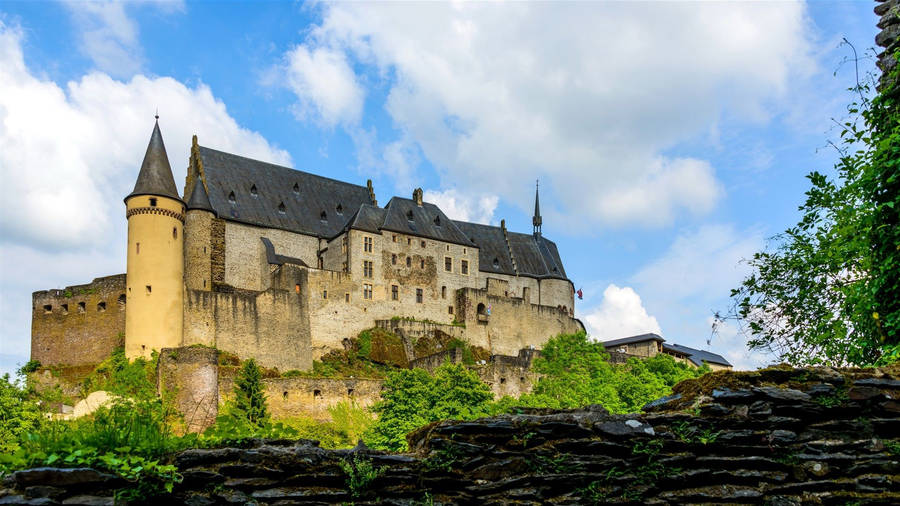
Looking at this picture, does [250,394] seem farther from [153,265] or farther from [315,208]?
[315,208]

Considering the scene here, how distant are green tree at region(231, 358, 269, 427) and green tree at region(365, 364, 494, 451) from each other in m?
6.41

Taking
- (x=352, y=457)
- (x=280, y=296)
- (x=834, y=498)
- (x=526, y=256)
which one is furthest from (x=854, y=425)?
(x=526, y=256)

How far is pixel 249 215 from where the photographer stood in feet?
204

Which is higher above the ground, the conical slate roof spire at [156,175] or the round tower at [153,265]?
the conical slate roof spire at [156,175]

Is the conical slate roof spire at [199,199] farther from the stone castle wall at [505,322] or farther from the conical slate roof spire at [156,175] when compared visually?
the stone castle wall at [505,322]

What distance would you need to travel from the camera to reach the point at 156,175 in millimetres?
53125

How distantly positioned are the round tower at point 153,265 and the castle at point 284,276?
0.07 m

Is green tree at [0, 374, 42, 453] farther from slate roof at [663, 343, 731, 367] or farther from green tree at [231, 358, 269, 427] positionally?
slate roof at [663, 343, 731, 367]

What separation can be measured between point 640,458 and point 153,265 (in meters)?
45.1

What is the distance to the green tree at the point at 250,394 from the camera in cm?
4391

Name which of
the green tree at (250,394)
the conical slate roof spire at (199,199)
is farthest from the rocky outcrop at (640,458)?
the conical slate roof spire at (199,199)

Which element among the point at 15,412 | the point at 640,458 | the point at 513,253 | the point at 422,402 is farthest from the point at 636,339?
the point at 640,458

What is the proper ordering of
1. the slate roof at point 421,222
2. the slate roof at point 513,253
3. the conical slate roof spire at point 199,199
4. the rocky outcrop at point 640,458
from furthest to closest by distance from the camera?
1. the slate roof at point 513,253
2. the slate roof at point 421,222
3. the conical slate roof spire at point 199,199
4. the rocky outcrop at point 640,458

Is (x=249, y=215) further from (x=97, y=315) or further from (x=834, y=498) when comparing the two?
(x=834, y=498)
